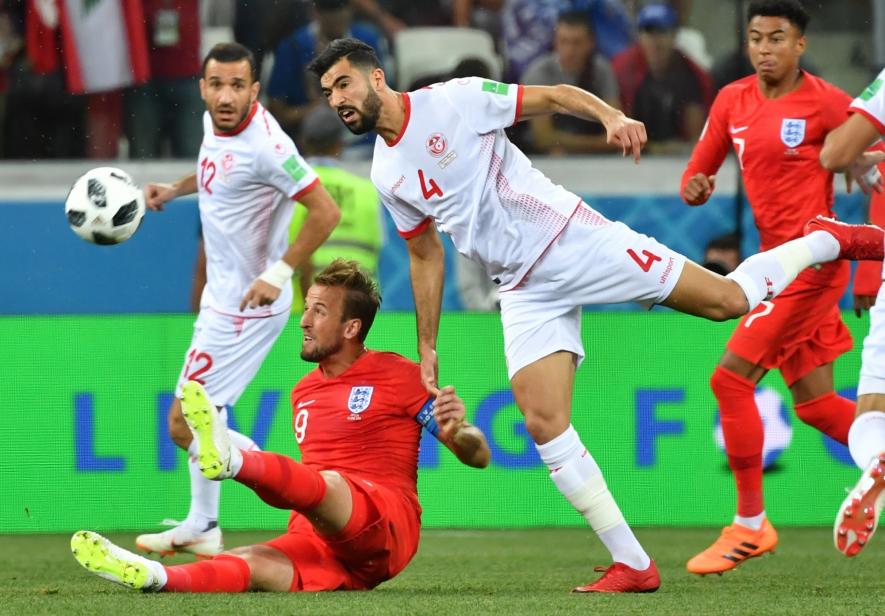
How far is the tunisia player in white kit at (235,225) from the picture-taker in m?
6.93

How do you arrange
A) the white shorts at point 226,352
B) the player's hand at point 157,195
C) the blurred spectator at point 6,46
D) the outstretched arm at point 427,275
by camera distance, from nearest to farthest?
the outstretched arm at point 427,275
the white shorts at point 226,352
the player's hand at point 157,195
the blurred spectator at point 6,46

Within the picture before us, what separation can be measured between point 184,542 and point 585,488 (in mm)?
2153

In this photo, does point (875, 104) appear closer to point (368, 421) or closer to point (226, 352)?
point (368, 421)

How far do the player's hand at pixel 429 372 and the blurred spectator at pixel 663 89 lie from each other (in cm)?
477

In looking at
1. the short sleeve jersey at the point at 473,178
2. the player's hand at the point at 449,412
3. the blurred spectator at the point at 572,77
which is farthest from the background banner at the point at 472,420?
the player's hand at the point at 449,412

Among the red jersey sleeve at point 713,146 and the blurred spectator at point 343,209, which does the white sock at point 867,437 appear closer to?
the red jersey sleeve at point 713,146

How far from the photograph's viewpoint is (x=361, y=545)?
4988 mm

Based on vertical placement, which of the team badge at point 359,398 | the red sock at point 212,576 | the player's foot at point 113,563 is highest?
the team badge at point 359,398

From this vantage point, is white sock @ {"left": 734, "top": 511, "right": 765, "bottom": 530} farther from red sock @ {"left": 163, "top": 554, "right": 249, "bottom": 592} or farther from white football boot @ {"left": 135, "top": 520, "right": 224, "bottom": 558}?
red sock @ {"left": 163, "top": 554, "right": 249, "bottom": 592}

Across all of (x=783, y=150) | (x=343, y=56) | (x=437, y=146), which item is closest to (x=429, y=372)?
(x=437, y=146)

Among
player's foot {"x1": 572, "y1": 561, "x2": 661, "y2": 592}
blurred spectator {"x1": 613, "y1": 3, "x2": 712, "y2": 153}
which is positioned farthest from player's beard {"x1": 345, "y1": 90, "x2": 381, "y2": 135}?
blurred spectator {"x1": 613, "y1": 3, "x2": 712, "y2": 153}

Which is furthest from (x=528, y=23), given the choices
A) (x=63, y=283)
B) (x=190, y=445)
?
(x=190, y=445)

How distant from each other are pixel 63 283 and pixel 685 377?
364 cm

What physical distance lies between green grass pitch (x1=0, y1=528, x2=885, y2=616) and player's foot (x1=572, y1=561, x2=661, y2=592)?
0.19 feet
